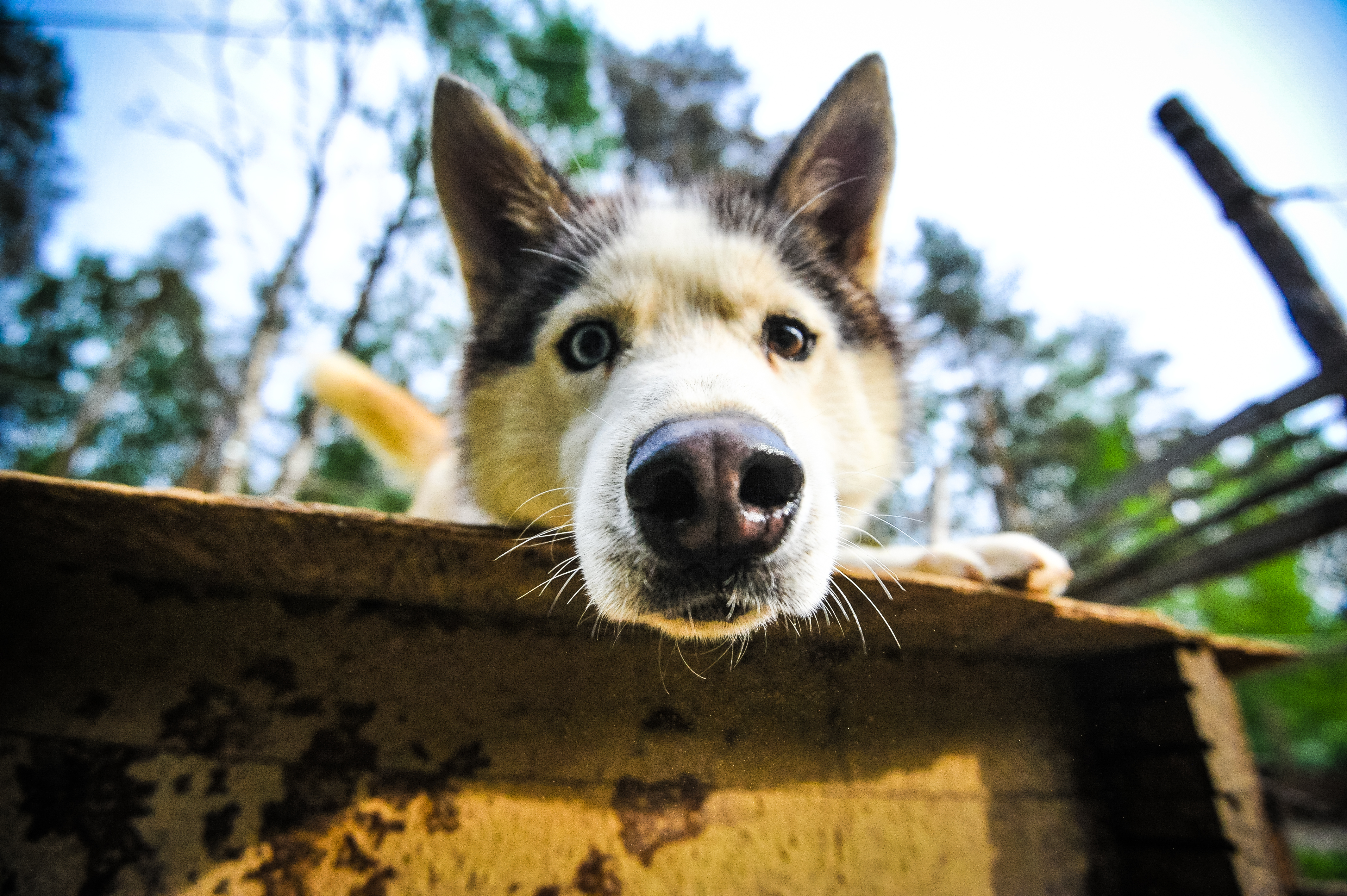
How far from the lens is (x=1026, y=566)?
166cm

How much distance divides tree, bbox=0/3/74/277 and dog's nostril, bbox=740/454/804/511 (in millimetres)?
27053

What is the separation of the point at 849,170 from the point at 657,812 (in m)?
2.42

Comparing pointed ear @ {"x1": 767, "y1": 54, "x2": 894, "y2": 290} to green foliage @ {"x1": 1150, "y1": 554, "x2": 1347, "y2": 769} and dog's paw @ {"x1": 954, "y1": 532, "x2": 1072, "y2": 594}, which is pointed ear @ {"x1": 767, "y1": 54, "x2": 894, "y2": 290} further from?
green foliage @ {"x1": 1150, "y1": 554, "x2": 1347, "y2": 769}

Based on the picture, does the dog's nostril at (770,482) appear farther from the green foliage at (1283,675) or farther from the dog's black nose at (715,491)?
the green foliage at (1283,675)

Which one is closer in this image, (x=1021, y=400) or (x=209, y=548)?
(x=209, y=548)

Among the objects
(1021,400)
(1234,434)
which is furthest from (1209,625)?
(1234,434)

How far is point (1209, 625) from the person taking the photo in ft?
49.7

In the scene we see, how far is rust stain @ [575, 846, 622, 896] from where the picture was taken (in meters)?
1.02

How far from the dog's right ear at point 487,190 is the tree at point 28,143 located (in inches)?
992

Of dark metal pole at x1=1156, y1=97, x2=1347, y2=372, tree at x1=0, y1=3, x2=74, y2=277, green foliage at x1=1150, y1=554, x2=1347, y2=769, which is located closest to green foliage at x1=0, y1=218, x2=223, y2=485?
tree at x1=0, y1=3, x2=74, y2=277

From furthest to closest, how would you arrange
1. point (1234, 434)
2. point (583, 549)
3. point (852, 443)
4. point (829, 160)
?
1. point (1234, 434)
2. point (829, 160)
3. point (852, 443)
4. point (583, 549)

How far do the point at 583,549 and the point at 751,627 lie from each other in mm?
390

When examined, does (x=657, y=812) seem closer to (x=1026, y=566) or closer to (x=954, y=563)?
(x=954, y=563)

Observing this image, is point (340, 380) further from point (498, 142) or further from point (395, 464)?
point (498, 142)
